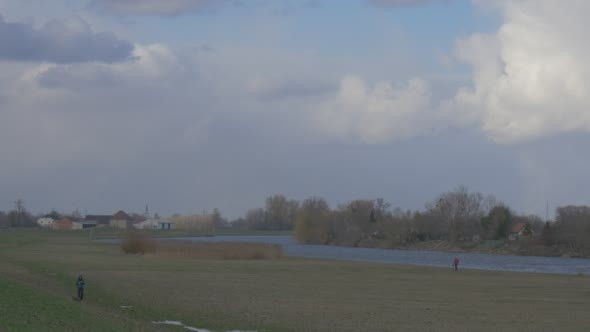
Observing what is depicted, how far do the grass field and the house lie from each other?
84.4 metres

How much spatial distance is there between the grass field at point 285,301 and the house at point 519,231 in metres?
84.4

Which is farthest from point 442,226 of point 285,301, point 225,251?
point 285,301

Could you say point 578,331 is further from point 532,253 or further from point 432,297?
point 532,253

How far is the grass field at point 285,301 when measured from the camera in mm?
27172

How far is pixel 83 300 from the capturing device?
33969 millimetres

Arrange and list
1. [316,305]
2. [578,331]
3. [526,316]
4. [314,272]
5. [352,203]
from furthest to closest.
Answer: [352,203] → [314,272] → [316,305] → [526,316] → [578,331]

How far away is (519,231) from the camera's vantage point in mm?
144750

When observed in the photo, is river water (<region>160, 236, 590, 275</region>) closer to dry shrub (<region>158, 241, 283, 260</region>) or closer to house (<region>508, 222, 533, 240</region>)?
dry shrub (<region>158, 241, 283, 260</region>)

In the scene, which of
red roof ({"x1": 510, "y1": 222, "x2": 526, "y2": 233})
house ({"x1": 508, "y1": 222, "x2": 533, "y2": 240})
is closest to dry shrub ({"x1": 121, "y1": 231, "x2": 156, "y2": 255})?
house ({"x1": 508, "y1": 222, "x2": 533, "y2": 240})

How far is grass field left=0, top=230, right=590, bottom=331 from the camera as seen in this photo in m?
27.2

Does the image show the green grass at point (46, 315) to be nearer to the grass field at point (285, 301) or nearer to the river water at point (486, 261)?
the grass field at point (285, 301)

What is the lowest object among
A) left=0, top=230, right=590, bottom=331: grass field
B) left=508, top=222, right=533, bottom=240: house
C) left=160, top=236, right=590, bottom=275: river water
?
left=0, top=230, right=590, bottom=331: grass field

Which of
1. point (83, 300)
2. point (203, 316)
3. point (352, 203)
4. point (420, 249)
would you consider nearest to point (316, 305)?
point (203, 316)

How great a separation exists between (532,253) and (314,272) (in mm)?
74662
